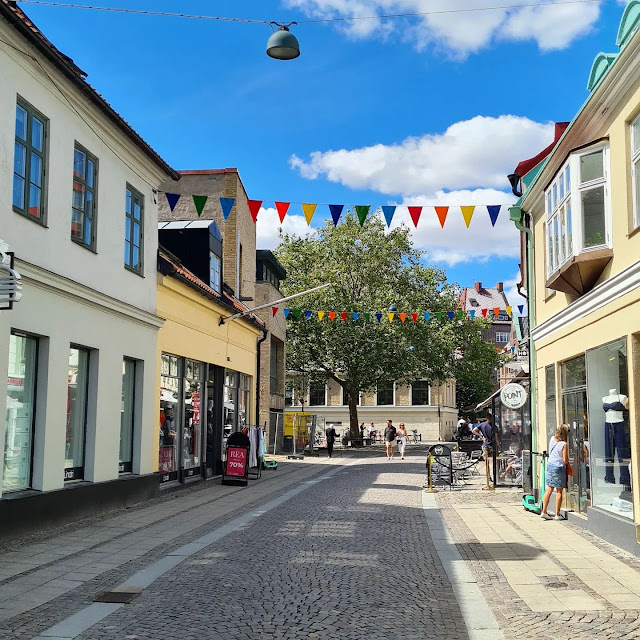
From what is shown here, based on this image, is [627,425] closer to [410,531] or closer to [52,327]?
[410,531]

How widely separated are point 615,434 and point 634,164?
3.61m

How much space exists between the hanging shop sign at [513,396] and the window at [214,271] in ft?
28.4

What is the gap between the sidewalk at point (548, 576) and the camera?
6.34 metres

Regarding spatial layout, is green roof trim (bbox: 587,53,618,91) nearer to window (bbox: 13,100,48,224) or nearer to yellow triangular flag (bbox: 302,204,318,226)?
yellow triangular flag (bbox: 302,204,318,226)

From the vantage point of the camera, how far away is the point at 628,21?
10.6 m

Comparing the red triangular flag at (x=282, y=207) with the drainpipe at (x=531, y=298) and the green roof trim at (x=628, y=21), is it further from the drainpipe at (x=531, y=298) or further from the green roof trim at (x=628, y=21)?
the green roof trim at (x=628, y=21)

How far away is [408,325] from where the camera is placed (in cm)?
4291

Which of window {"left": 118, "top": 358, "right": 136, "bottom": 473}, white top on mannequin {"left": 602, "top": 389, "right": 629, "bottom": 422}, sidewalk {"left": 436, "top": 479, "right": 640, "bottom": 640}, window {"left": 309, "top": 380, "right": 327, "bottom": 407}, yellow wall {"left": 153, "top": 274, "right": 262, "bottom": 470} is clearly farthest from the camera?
window {"left": 309, "top": 380, "right": 327, "bottom": 407}

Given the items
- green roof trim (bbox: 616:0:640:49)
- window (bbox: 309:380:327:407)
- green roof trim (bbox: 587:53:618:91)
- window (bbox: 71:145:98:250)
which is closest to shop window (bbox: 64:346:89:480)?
window (bbox: 71:145:98:250)

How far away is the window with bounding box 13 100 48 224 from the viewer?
1085 cm

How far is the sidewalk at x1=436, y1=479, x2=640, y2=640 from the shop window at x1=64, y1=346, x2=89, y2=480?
6069 mm

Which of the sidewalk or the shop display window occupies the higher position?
the shop display window

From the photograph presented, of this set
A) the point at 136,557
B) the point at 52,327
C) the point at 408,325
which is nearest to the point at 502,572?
the point at 136,557

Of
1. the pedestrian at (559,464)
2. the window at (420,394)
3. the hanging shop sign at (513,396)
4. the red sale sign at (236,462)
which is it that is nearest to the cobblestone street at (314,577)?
the pedestrian at (559,464)
